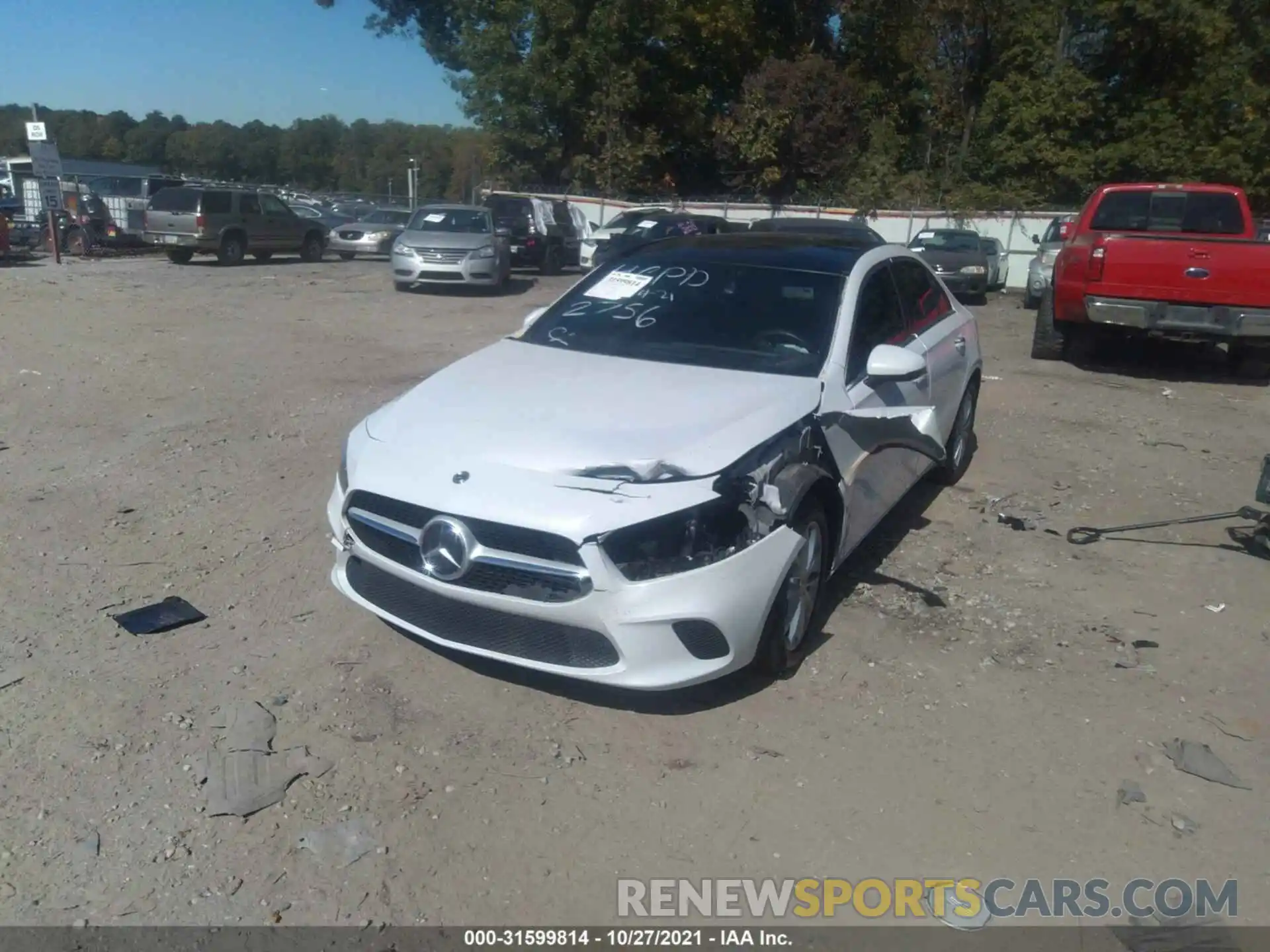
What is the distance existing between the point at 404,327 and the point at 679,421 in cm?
1007

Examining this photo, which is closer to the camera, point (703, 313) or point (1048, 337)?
point (703, 313)

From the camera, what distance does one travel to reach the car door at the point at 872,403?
456 cm

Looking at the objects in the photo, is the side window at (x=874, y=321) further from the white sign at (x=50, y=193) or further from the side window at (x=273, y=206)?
→ the white sign at (x=50, y=193)

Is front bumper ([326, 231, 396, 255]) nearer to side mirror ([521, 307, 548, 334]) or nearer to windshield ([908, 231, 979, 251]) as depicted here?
windshield ([908, 231, 979, 251])

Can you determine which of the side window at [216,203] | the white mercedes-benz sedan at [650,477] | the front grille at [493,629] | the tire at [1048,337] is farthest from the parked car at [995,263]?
the front grille at [493,629]

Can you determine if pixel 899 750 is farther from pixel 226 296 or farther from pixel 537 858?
pixel 226 296

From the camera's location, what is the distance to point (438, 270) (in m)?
17.5

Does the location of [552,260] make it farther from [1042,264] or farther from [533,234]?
[1042,264]

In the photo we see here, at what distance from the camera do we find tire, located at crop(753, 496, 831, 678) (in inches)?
157

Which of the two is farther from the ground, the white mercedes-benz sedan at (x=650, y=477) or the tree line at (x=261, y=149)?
the tree line at (x=261, y=149)

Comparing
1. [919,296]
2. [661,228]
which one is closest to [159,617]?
[919,296]

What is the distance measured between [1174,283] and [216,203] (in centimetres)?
1830

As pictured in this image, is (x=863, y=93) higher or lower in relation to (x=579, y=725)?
higher

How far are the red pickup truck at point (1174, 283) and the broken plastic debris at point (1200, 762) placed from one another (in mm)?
7287
